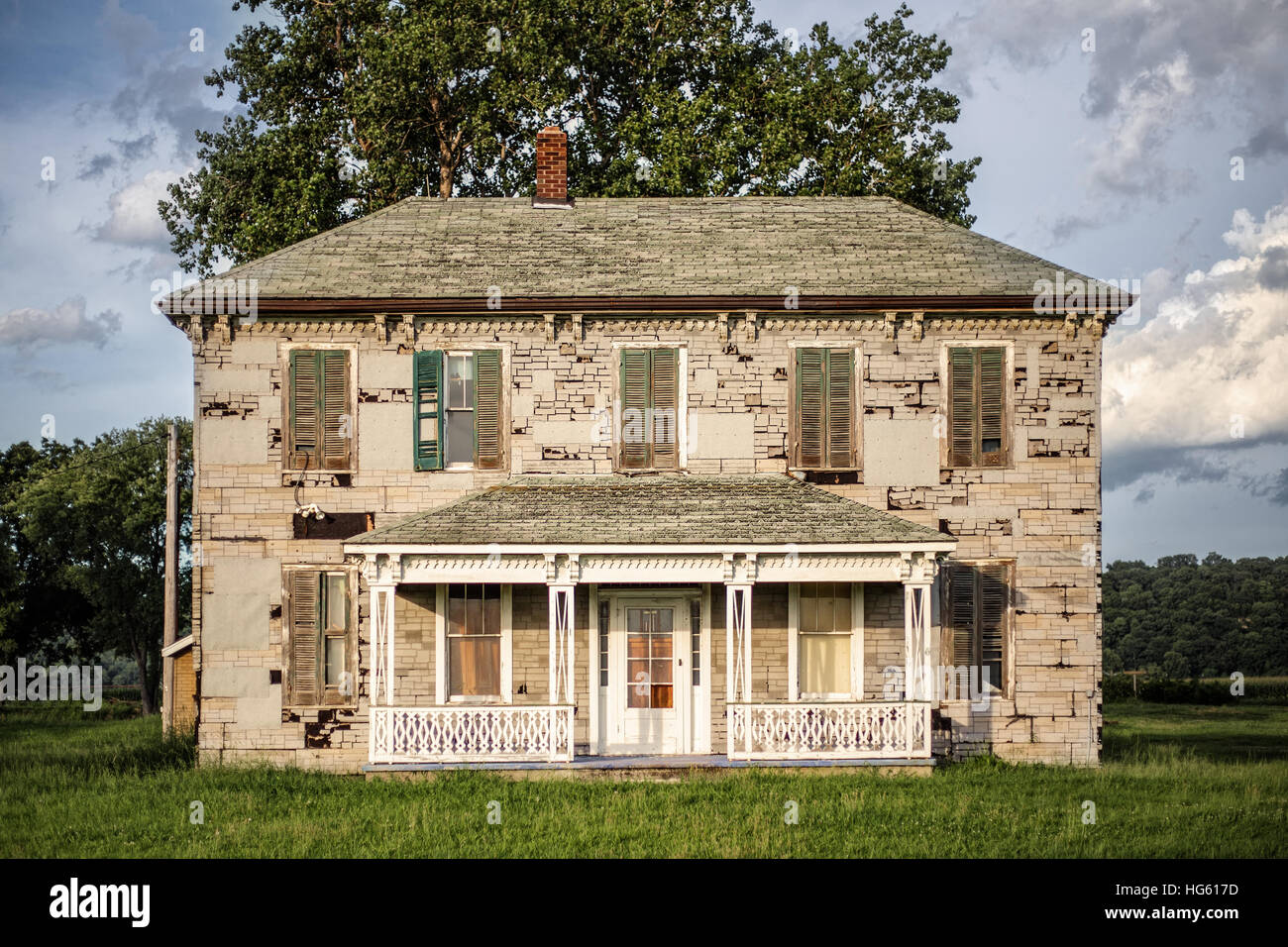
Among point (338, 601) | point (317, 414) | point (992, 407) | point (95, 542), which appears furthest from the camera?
point (95, 542)

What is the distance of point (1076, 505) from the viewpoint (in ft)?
58.8

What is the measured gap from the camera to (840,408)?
18.0m

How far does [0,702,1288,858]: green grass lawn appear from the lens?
12.0 metres

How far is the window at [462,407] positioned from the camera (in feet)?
58.6

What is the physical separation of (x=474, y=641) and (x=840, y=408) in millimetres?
5976

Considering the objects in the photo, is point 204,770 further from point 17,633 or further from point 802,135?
point 17,633

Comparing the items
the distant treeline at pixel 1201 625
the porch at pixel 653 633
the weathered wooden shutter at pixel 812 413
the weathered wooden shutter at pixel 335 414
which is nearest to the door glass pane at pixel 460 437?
the porch at pixel 653 633

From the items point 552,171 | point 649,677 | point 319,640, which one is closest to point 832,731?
point 649,677

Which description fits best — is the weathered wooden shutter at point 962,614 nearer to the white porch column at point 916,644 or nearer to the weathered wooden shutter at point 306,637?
the white porch column at point 916,644

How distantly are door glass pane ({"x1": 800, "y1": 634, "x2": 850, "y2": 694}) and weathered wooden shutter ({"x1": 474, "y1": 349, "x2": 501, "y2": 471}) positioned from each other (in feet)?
16.2

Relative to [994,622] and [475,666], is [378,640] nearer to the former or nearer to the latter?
[475,666]

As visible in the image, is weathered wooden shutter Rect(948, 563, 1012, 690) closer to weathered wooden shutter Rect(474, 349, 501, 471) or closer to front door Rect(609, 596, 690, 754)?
front door Rect(609, 596, 690, 754)

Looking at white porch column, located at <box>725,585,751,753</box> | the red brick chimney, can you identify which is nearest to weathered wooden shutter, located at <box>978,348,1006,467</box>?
white porch column, located at <box>725,585,751,753</box>
